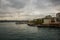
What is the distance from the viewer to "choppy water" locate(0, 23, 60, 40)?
3814mm

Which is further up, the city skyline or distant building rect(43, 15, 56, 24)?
the city skyline

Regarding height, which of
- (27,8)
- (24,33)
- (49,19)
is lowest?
(24,33)

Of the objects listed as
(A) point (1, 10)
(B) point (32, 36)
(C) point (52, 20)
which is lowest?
(B) point (32, 36)

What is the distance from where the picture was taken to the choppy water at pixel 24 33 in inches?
150

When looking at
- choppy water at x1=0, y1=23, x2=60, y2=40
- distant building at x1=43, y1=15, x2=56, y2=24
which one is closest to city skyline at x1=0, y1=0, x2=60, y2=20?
distant building at x1=43, y1=15, x2=56, y2=24

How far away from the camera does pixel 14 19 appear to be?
3.89 meters

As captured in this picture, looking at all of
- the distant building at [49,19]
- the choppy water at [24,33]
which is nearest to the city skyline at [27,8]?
the distant building at [49,19]

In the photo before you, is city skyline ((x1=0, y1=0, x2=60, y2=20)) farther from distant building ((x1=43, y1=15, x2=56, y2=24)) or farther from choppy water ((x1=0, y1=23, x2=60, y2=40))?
choppy water ((x1=0, y1=23, x2=60, y2=40))

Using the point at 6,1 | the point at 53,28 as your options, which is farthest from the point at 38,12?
the point at 6,1

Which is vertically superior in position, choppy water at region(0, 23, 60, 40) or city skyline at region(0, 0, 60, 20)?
city skyline at region(0, 0, 60, 20)

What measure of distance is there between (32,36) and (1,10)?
0.88 metres

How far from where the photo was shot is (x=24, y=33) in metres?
3.85

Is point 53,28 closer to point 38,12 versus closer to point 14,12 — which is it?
point 38,12

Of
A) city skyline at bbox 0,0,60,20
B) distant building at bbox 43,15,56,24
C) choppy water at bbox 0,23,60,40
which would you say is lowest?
choppy water at bbox 0,23,60,40
